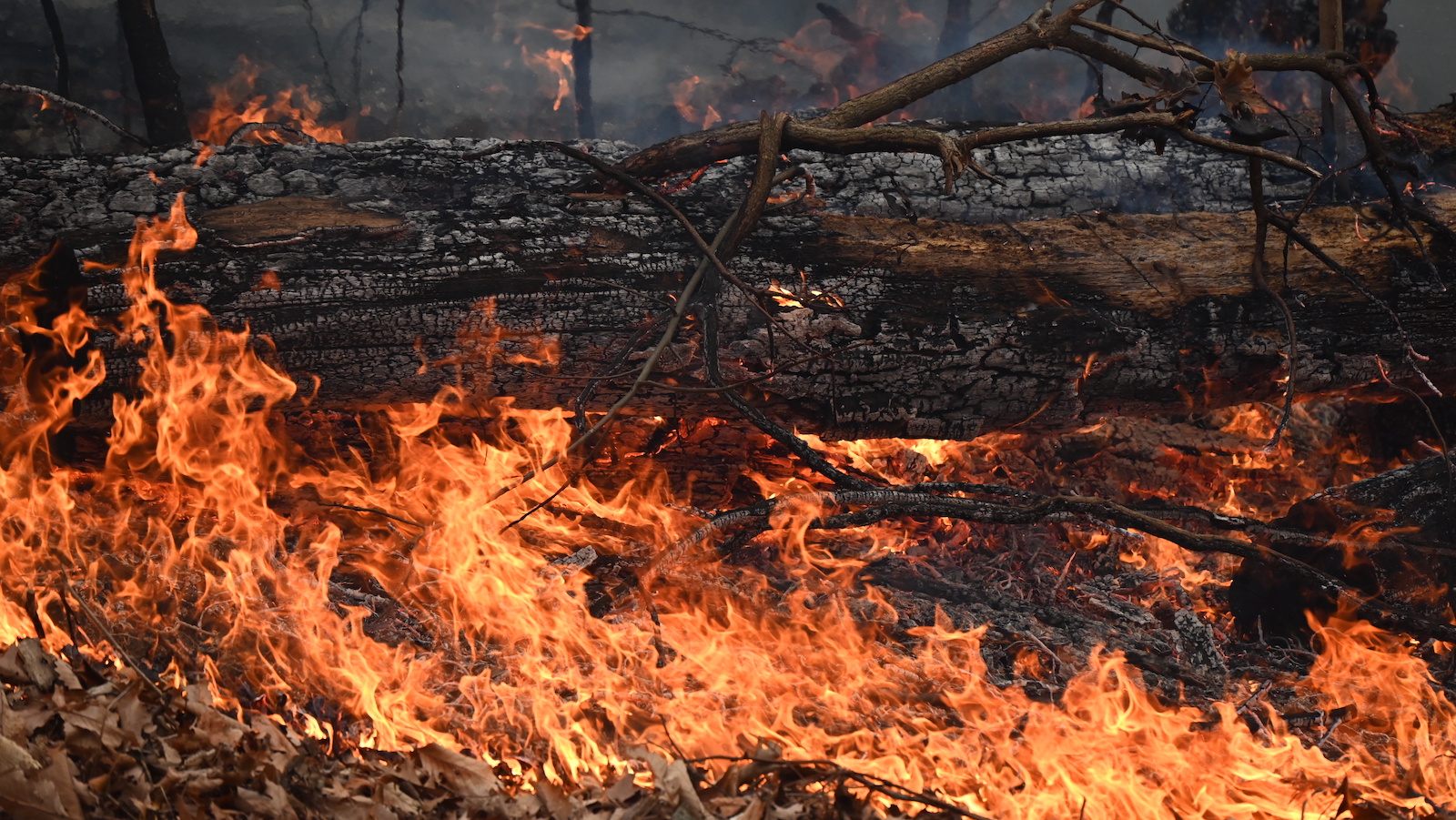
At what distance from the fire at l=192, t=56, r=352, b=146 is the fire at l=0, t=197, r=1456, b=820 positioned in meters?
2.94

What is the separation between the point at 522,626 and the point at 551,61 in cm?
434

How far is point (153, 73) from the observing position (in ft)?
14.1

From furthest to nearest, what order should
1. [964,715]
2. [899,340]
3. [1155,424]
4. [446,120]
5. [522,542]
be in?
1. [446,120]
2. [1155,424]
3. [522,542]
4. [899,340]
5. [964,715]

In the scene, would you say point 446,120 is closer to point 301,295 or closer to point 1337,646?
point 301,295

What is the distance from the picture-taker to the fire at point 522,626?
2.41 metres

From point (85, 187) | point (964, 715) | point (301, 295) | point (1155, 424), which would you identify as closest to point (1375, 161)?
point (1155, 424)

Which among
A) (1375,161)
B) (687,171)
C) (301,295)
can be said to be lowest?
(301,295)

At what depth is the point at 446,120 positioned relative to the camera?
5520mm

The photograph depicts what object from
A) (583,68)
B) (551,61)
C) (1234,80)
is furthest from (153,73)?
(1234,80)

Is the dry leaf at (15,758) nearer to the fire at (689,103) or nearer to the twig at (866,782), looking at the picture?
the twig at (866,782)

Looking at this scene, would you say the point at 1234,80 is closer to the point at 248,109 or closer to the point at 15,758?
the point at 15,758

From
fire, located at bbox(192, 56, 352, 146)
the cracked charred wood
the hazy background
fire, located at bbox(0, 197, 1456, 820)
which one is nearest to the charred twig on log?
the hazy background

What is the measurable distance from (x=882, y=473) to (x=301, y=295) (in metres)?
2.65

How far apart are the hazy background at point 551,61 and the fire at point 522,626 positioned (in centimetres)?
316
